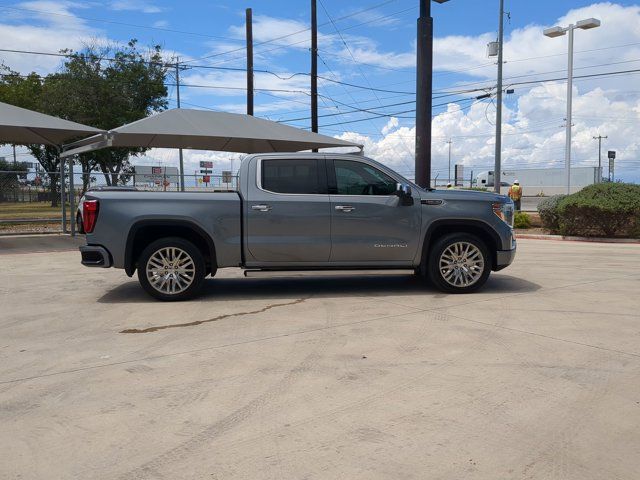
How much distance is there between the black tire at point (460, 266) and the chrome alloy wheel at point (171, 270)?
128 inches

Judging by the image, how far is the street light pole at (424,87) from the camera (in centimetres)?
1346

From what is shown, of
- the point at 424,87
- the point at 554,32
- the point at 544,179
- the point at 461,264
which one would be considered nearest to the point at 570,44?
the point at 554,32

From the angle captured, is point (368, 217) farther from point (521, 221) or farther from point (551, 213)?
point (521, 221)

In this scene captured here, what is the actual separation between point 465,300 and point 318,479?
491 centimetres

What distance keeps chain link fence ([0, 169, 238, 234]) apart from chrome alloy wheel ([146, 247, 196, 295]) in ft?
32.9

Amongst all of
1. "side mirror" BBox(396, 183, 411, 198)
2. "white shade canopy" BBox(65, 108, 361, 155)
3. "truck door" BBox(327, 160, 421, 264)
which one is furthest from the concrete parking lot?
"white shade canopy" BBox(65, 108, 361, 155)

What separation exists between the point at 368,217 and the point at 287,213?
1.10m

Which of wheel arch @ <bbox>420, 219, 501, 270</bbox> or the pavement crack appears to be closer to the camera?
the pavement crack

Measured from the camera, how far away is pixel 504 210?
803 centimetres

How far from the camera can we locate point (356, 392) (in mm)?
4277

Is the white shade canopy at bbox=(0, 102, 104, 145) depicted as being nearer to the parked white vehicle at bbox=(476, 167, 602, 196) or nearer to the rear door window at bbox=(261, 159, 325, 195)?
the rear door window at bbox=(261, 159, 325, 195)

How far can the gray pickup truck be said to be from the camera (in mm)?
7348

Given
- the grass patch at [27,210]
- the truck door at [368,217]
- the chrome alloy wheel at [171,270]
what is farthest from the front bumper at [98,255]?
the grass patch at [27,210]

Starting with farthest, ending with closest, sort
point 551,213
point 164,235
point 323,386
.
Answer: point 551,213 < point 164,235 < point 323,386
